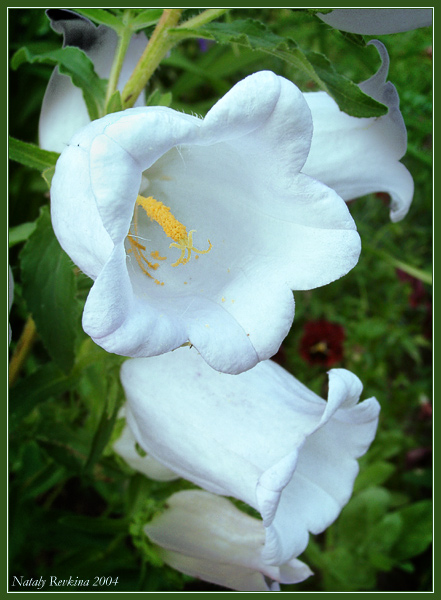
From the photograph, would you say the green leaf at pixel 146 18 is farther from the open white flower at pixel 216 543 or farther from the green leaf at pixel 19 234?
the open white flower at pixel 216 543

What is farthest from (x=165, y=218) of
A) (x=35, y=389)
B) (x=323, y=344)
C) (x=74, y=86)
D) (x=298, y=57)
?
(x=323, y=344)

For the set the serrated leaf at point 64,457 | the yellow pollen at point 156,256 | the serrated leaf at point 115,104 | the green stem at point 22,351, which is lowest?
the serrated leaf at point 64,457

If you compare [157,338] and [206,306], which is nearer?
[157,338]

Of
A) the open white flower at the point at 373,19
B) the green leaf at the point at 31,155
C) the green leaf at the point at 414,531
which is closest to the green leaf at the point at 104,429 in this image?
the green leaf at the point at 31,155

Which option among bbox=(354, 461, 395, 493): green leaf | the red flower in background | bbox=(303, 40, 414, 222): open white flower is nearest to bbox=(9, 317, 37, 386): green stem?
bbox=(303, 40, 414, 222): open white flower

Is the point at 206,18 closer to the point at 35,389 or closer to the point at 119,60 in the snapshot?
the point at 119,60

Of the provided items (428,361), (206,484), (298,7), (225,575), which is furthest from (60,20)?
(428,361)

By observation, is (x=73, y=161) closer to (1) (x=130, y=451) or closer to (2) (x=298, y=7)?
(2) (x=298, y=7)

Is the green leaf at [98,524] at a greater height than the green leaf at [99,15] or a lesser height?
lesser
